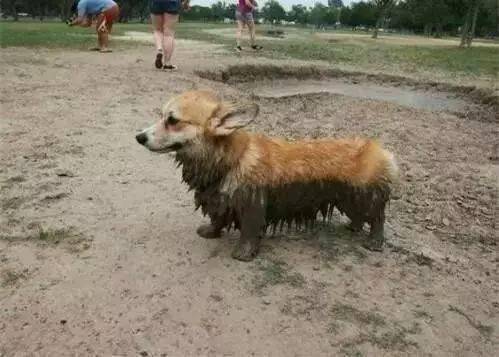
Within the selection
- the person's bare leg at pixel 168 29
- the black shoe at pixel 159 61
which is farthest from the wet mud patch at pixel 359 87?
the person's bare leg at pixel 168 29

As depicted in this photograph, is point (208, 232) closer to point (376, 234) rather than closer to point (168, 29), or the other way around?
point (376, 234)

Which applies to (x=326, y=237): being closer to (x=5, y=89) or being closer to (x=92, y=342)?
(x=92, y=342)

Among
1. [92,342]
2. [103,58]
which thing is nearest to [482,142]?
[92,342]

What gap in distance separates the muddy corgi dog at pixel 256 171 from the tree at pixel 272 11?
11310 cm

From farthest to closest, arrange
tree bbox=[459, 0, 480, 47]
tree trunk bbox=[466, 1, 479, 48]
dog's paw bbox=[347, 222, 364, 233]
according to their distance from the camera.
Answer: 1. tree trunk bbox=[466, 1, 479, 48]
2. tree bbox=[459, 0, 480, 47]
3. dog's paw bbox=[347, 222, 364, 233]

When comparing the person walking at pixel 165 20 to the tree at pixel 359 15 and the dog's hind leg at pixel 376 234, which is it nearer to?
the dog's hind leg at pixel 376 234

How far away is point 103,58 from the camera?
1337 centimetres

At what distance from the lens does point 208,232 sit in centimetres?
442

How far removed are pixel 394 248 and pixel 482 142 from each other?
4.55m

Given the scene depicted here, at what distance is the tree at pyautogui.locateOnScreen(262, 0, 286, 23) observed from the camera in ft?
374

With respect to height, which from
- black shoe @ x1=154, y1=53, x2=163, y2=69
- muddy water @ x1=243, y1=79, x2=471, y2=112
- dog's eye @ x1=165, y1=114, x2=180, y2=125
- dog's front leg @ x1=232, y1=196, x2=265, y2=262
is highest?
dog's eye @ x1=165, y1=114, x2=180, y2=125

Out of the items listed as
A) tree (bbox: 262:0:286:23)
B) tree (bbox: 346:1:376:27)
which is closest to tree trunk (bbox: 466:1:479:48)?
tree (bbox: 346:1:376:27)

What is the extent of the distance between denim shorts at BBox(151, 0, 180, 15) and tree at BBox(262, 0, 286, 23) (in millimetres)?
105917

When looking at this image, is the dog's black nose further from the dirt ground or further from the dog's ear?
the dirt ground
